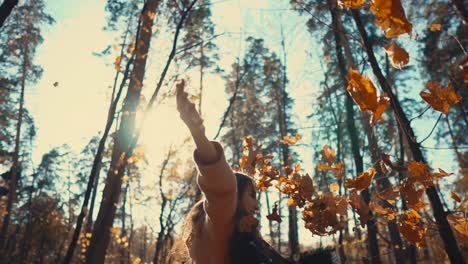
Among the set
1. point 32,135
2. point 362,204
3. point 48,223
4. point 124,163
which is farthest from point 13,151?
point 362,204

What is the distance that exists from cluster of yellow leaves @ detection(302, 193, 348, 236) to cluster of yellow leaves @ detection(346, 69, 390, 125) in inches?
20.9

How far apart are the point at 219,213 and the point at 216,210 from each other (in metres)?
0.02

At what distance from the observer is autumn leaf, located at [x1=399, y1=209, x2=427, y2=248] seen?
5.48ft

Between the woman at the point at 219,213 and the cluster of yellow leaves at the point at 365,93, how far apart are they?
55 centimetres

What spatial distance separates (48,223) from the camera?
47.6ft

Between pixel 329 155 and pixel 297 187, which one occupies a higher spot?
pixel 329 155

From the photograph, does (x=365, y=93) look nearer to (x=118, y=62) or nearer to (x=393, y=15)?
(x=393, y=15)

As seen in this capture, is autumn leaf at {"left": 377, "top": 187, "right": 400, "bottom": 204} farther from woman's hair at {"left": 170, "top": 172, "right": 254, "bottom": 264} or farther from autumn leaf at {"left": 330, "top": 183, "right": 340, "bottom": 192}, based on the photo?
woman's hair at {"left": 170, "top": 172, "right": 254, "bottom": 264}

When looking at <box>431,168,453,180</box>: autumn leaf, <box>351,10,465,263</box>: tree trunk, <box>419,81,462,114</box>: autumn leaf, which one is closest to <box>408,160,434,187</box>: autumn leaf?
<box>431,168,453,180</box>: autumn leaf

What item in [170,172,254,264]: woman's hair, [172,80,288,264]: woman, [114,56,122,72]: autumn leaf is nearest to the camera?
[172,80,288,264]: woman

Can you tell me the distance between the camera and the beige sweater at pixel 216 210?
1.34 metres

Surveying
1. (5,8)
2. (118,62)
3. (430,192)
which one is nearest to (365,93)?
(430,192)

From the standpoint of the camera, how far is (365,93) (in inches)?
50.9

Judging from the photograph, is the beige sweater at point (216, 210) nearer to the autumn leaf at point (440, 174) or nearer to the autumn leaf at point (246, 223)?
the autumn leaf at point (246, 223)
